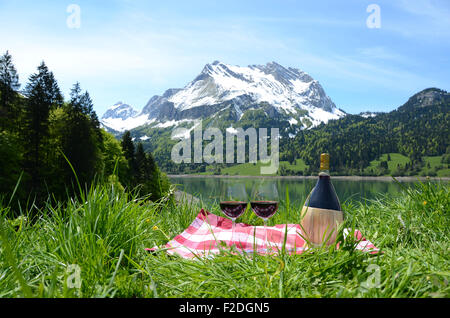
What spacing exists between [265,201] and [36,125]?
41.5m

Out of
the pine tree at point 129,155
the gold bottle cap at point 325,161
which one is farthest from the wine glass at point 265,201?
the pine tree at point 129,155

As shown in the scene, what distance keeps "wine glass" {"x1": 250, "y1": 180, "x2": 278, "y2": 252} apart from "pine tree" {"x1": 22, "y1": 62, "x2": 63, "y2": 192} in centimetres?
3616

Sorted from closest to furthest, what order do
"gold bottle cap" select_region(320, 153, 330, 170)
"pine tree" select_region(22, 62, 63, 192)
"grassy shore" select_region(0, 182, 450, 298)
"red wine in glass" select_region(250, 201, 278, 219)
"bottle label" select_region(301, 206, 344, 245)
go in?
"grassy shore" select_region(0, 182, 450, 298)
"bottle label" select_region(301, 206, 344, 245)
"gold bottle cap" select_region(320, 153, 330, 170)
"red wine in glass" select_region(250, 201, 278, 219)
"pine tree" select_region(22, 62, 63, 192)

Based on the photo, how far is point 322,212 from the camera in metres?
2.30

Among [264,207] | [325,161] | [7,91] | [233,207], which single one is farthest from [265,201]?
[7,91]

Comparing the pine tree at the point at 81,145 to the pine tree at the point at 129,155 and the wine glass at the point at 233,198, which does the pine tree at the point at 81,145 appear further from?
the wine glass at the point at 233,198

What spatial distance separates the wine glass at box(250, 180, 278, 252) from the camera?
8.68 ft

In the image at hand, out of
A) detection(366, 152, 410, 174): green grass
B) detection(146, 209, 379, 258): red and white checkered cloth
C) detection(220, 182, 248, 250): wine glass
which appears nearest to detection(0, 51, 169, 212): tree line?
detection(220, 182, 248, 250): wine glass

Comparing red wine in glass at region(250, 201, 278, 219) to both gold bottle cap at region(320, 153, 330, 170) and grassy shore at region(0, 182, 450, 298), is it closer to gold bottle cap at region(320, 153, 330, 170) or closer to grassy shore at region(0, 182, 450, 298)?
gold bottle cap at region(320, 153, 330, 170)

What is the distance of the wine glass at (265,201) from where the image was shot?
264cm

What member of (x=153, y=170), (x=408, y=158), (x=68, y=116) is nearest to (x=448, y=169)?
(x=408, y=158)

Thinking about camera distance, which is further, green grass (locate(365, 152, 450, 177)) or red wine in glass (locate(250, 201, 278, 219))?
green grass (locate(365, 152, 450, 177))
